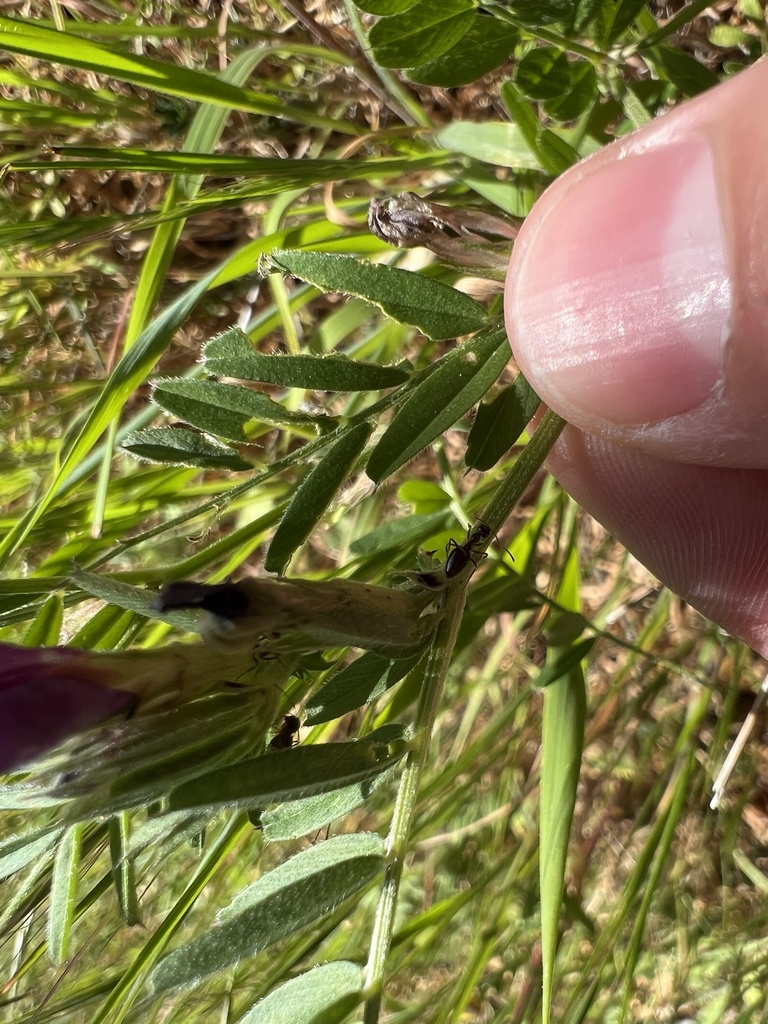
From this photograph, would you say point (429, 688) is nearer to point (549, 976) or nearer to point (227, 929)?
point (227, 929)

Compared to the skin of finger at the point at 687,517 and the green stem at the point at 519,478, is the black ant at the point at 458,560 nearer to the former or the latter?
the green stem at the point at 519,478

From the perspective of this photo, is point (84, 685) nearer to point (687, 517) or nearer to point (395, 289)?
point (395, 289)

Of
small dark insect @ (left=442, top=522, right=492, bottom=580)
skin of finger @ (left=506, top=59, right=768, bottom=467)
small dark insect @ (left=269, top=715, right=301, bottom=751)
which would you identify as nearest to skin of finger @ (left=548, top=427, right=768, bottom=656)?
skin of finger @ (left=506, top=59, right=768, bottom=467)

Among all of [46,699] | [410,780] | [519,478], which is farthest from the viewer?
[519,478]

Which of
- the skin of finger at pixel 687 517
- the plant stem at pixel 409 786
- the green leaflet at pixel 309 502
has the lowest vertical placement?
the skin of finger at pixel 687 517

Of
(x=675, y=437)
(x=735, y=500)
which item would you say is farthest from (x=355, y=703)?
(x=735, y=500)

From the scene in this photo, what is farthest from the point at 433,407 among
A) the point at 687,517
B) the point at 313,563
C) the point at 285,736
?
the point at 313,563

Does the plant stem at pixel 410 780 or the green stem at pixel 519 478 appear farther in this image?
the green stem at pixel 519 478

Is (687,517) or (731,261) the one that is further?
(687,517)

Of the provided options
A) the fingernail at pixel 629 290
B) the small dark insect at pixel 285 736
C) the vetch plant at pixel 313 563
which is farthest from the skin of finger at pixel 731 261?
the small dark insect at pixel 285 736
